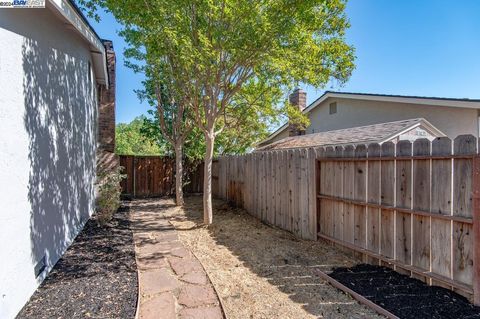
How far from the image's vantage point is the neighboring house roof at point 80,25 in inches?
165

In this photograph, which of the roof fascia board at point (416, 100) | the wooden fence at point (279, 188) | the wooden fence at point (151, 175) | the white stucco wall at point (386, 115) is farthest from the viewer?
the wooden fence at point (151, 175)

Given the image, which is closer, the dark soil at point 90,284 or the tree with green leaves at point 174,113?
the dark soil at point 90,284

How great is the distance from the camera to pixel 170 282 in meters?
3.88

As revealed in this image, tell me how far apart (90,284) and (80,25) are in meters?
4.59

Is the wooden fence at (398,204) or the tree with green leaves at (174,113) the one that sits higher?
the tree with green leaves at (174,113)

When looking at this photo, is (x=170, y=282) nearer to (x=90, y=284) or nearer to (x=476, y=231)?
(x=90, y=284)

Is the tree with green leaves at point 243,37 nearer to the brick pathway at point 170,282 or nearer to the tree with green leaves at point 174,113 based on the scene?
the tree with green leaves at point 174,113

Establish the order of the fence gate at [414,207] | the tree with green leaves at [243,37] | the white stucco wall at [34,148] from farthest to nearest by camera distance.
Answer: the tree with green leaves at [243,37] < the fence gate at [414,207] < the white stucco wall at [34,148]

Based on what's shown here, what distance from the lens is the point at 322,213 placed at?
557 cm

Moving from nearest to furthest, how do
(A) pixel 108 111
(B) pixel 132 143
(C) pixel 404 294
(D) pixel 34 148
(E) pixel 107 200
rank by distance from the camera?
1. (C) pixel 404 294
2. (D) pixel 34 148
3. (E) pixel 107 200
4. (A) pixel 108 111
5. (B) pixel 132 143

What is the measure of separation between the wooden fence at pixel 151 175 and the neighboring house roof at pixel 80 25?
4.68m

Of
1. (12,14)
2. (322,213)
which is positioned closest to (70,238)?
(12,14)

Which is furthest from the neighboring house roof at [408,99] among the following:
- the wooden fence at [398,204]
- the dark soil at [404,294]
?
the dark soil at [404,294]

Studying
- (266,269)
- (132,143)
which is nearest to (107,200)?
(266,269)
